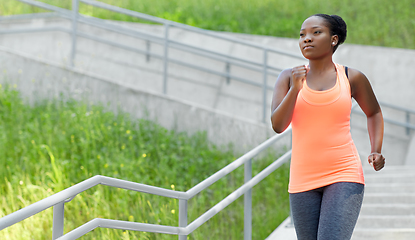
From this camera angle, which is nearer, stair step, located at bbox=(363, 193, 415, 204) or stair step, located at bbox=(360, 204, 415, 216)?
stair step, located at bbox=(360, 204, 415, 216)

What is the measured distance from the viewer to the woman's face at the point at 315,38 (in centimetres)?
184

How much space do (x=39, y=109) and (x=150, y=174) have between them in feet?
6.62

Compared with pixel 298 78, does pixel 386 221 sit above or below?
below

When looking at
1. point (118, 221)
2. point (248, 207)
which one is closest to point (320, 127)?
point (118, 221)

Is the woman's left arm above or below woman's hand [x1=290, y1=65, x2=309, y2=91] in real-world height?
below

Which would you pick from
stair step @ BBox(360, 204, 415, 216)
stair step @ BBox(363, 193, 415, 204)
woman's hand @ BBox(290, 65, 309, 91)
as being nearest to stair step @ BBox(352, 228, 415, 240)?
stair step @ BBox(360, 204, 415, 216)

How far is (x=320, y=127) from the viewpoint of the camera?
1.86 metres

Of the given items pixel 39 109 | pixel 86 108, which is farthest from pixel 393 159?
pixel 39 109

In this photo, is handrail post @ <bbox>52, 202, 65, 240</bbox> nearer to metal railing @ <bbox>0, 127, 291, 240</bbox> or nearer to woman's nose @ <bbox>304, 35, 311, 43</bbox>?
metal railing @ <bbox>0, 127, 291, 240</bbox>

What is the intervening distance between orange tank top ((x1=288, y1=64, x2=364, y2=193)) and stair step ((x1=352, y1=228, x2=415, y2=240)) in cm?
151

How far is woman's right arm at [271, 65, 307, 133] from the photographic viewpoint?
1.80 meters

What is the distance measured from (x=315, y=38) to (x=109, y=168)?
292 centimetres

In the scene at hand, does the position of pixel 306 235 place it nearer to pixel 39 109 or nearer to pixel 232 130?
pixel 232 130

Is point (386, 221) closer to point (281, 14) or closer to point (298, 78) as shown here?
point (298, 78)
